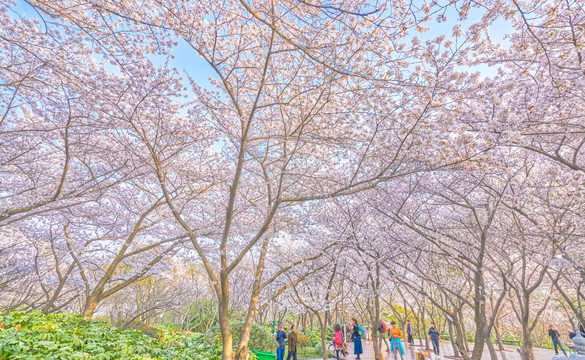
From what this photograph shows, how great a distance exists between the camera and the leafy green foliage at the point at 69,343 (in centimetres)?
336

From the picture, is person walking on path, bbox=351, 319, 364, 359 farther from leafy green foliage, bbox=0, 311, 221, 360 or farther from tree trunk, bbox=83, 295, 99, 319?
tree trunk, bbox=83, 295, 99, 319

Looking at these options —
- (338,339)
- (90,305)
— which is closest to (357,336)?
(338,339)

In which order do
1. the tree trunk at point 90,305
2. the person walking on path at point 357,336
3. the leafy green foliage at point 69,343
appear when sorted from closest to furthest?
the leafy green foliage at point 69,343 < the tree trunk at point 90,305 < the person walking on path at point 357,336

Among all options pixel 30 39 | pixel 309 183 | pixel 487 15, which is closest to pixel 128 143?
pixel 30 39

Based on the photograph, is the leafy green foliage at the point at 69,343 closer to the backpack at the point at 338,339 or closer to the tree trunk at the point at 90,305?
the tree trunk at the point at 90,305

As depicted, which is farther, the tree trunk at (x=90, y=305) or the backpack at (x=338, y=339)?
the backpack at (x=338, y=339)

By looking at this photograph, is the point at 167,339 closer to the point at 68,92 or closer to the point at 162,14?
the point at 68,92

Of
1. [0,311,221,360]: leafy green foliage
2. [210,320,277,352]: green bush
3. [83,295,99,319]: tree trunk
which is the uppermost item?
[83,295,99,319]: tree trunk

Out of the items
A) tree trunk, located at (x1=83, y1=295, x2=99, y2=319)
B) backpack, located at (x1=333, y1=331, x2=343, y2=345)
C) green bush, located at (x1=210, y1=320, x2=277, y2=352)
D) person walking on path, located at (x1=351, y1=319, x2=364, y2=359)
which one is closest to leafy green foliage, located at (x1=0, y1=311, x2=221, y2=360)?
tree trunk, located at (x1=83, y1=295, x2=99, y2=319)

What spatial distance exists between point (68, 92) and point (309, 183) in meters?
A: 4.97

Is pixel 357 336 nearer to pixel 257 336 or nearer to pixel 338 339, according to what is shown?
pixel 338 339

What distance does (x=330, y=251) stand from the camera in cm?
840

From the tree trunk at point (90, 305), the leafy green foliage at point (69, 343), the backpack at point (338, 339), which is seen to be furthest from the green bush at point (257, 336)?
the tree trunk at point (90, 305)

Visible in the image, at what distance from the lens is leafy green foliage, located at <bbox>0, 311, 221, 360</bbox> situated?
336 centimetres
